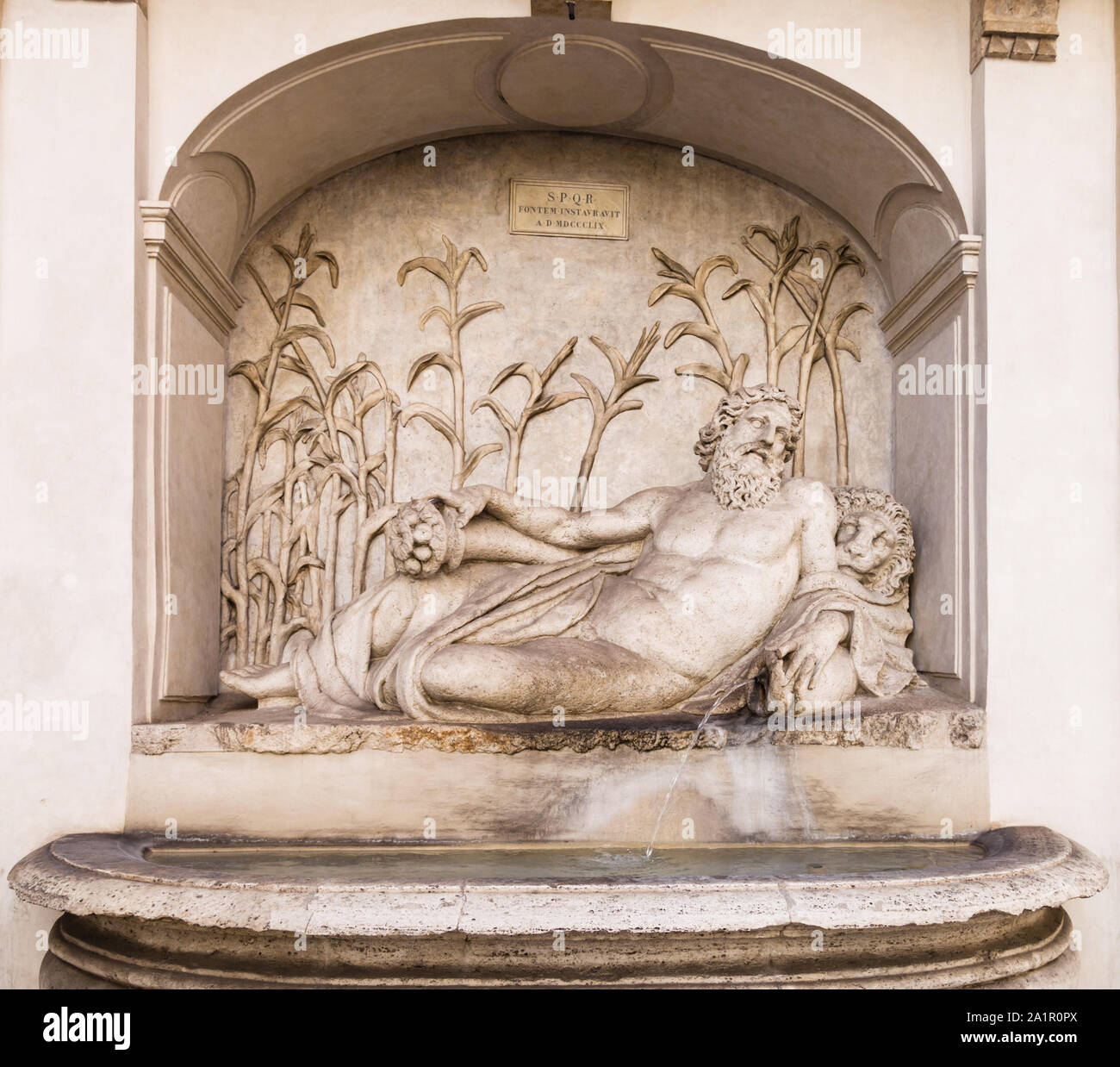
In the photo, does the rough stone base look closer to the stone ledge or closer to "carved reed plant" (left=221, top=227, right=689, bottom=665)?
the stone ledge

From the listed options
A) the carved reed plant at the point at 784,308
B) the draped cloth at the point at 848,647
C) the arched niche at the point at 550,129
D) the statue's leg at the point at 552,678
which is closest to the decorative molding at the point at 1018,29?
the arched niche at the point at 550,129

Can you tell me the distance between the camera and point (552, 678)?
4055mm

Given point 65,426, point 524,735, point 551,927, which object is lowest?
point 551,927

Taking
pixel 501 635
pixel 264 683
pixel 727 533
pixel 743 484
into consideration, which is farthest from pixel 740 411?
pixel 264 683

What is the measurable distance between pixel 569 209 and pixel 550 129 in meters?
0.38

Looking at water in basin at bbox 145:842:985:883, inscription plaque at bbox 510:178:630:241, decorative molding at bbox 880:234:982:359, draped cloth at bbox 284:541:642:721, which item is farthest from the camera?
inscription plaque at bbox 510:178:630:241

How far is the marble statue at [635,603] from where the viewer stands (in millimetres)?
4113

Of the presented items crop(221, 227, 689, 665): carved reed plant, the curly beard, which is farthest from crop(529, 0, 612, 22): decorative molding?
the curly beard

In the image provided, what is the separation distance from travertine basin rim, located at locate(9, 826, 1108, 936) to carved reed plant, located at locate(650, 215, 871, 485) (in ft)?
8.51

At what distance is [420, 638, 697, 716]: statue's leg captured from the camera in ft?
13.1

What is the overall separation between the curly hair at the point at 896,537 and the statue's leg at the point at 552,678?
100 cm

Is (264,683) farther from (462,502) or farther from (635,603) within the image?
(635,603)
